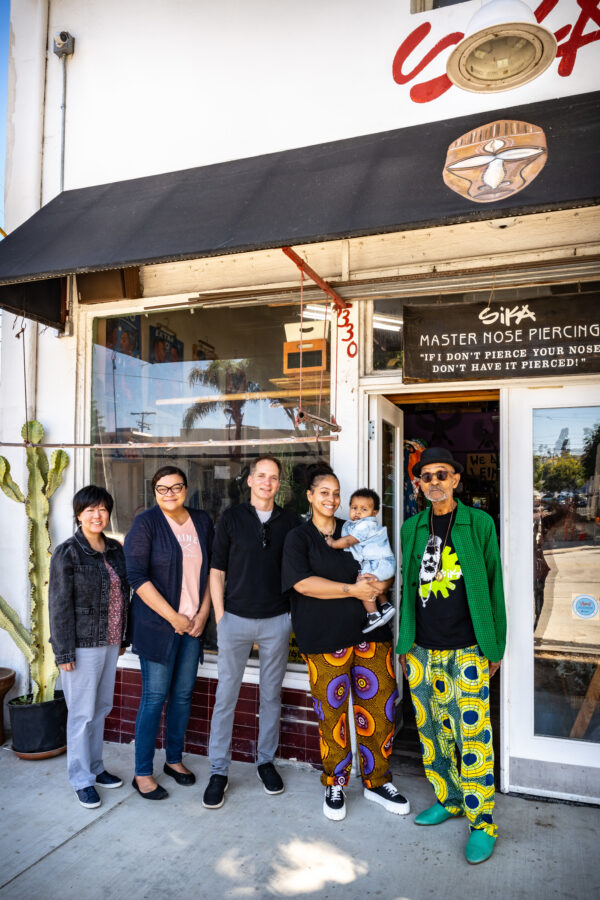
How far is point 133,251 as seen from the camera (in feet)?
12.0

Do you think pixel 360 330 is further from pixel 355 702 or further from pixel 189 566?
pixel 355 702

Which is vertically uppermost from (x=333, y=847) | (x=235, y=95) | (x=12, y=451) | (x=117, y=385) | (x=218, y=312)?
(x=235, y=95)

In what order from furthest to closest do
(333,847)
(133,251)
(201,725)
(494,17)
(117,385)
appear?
(117,385)
(201,725)
(133,251)
(333,847)
(494,17)

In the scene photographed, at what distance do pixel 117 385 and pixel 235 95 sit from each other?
2.36 metres

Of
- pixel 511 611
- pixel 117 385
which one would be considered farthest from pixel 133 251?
pixel 511 611

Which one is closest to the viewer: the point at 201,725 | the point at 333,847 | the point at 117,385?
the point at 333,847

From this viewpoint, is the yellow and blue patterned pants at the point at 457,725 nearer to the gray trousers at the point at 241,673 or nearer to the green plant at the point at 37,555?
the gray trousers at the point at 241,673

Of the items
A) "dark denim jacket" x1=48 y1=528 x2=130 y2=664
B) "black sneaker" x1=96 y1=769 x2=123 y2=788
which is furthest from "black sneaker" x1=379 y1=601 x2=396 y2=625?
"black sneaker" x1=96 y1=769 x2=123 y2=788

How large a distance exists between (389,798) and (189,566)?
1.80 metres

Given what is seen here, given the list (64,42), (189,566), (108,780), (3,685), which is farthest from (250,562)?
(64,42)

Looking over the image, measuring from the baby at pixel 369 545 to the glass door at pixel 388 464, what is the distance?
573 millimetres

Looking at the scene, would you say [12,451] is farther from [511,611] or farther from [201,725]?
[511,611]

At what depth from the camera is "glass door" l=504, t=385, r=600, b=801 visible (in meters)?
3.86

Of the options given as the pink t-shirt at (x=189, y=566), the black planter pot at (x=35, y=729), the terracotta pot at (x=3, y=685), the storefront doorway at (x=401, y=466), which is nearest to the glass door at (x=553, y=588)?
the storefront doorway at (x=401, y=466)
